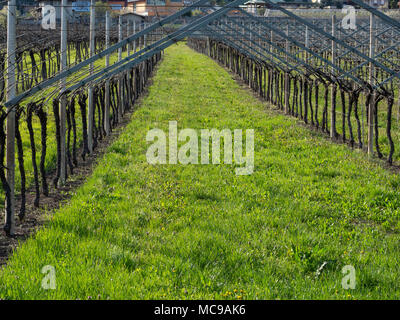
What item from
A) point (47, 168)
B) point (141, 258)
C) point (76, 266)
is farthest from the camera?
point (47, 168)

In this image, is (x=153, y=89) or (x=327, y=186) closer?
(x=327, y=186)

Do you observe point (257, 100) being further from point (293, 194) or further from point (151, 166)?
point (293, 194)

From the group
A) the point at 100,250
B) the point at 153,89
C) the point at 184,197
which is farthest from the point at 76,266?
the point at 153,89

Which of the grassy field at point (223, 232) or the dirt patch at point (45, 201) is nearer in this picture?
the grassy field at point (223, 232)

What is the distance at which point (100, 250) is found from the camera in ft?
16.4

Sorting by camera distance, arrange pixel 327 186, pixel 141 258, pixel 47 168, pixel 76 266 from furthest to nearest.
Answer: pixel 47 168
pixel 327 186
pixel 141 258
pixel 76 266

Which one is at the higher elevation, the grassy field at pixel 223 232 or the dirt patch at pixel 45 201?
the grassy field at pixel 223 232

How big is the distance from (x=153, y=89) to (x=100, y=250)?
14487mm

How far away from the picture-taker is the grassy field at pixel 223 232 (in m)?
4.32

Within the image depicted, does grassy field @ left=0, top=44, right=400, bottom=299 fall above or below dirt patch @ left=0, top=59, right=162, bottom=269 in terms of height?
above

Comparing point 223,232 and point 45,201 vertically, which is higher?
point 223,232

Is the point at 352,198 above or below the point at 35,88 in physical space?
below

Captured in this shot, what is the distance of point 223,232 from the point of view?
565 cm

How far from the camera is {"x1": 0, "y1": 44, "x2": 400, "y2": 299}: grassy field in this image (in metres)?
4.32
